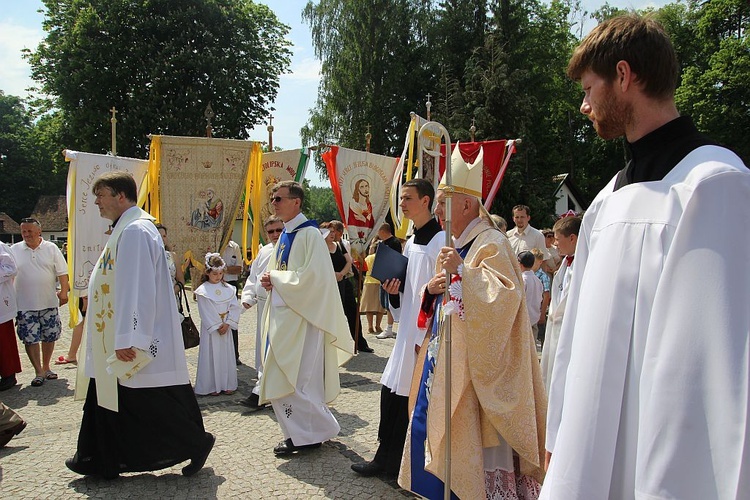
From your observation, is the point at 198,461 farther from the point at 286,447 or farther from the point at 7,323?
the point at 7,323

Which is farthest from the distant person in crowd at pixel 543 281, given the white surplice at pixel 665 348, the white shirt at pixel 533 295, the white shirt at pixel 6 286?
the white surplice at pixel 665 348

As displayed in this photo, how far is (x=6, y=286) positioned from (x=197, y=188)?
8.17ft

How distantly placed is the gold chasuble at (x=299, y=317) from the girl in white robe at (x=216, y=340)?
181cm

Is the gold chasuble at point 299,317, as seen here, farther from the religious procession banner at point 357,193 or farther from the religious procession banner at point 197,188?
the religious procession banner at point 357,193

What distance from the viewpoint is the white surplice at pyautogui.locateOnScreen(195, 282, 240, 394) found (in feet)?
22.6

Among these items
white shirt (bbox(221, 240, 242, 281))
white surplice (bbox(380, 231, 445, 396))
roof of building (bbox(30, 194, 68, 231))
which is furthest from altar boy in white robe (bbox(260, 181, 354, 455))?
roof of building (bbox(30, 194, 68, 231))

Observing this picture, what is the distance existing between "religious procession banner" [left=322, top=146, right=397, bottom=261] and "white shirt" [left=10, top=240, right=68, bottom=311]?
Answer: 14.0 ft

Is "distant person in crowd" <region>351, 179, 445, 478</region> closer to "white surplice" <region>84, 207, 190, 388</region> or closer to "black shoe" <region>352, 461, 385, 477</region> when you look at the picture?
"black shoe" <region>352, 461, 385, 477</region>

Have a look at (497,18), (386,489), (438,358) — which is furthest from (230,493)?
(497,18)

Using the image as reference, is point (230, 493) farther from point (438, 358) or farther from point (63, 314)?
point (63, 314)

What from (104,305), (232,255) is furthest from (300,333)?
(232,255)

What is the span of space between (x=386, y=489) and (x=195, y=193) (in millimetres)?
5240

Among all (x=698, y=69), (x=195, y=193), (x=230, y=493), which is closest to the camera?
(x=230, y=493)

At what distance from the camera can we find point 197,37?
24.6 m
